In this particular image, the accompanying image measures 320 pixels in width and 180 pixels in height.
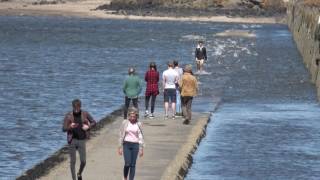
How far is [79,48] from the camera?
8906 centimetres

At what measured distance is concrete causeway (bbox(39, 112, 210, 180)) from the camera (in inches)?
831

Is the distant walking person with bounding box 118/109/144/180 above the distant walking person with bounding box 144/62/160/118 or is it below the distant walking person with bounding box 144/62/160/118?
above

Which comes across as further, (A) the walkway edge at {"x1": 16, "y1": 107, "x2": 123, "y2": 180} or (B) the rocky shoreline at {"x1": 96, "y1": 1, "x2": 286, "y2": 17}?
(B) the rocky shoreline at {"x1": 96, "y1": 1, "x2": 286, "y2": 17}

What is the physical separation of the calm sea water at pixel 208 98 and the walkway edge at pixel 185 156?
9.5 inches

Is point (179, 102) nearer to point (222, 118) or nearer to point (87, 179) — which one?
point (222, 118)

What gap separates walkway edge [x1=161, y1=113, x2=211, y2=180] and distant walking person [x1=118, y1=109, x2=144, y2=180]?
4.34ft

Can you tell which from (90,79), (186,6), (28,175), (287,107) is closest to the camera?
(28,175)

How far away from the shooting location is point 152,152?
78.3ft

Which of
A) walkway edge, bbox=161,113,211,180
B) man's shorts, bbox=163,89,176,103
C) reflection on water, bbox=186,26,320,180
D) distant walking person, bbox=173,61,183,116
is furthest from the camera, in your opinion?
distant walking person, bbox=173,61,183,116

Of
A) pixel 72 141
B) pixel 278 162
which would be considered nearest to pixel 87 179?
pixel 72 141

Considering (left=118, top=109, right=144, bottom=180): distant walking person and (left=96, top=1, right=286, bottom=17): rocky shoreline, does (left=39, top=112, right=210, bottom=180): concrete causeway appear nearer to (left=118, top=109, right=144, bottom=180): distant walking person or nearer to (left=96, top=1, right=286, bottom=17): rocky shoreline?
(left=118, top=109, right=144, bottom=180): distant walking person

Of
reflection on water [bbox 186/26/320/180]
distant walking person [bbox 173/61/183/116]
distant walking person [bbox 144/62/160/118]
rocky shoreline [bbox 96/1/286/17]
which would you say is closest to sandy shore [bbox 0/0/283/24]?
rocky shoreline [bbox 96/1/286/17]

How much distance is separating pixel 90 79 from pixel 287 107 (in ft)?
58.9

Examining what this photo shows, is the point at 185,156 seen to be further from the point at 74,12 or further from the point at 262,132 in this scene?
the point at 74,12
